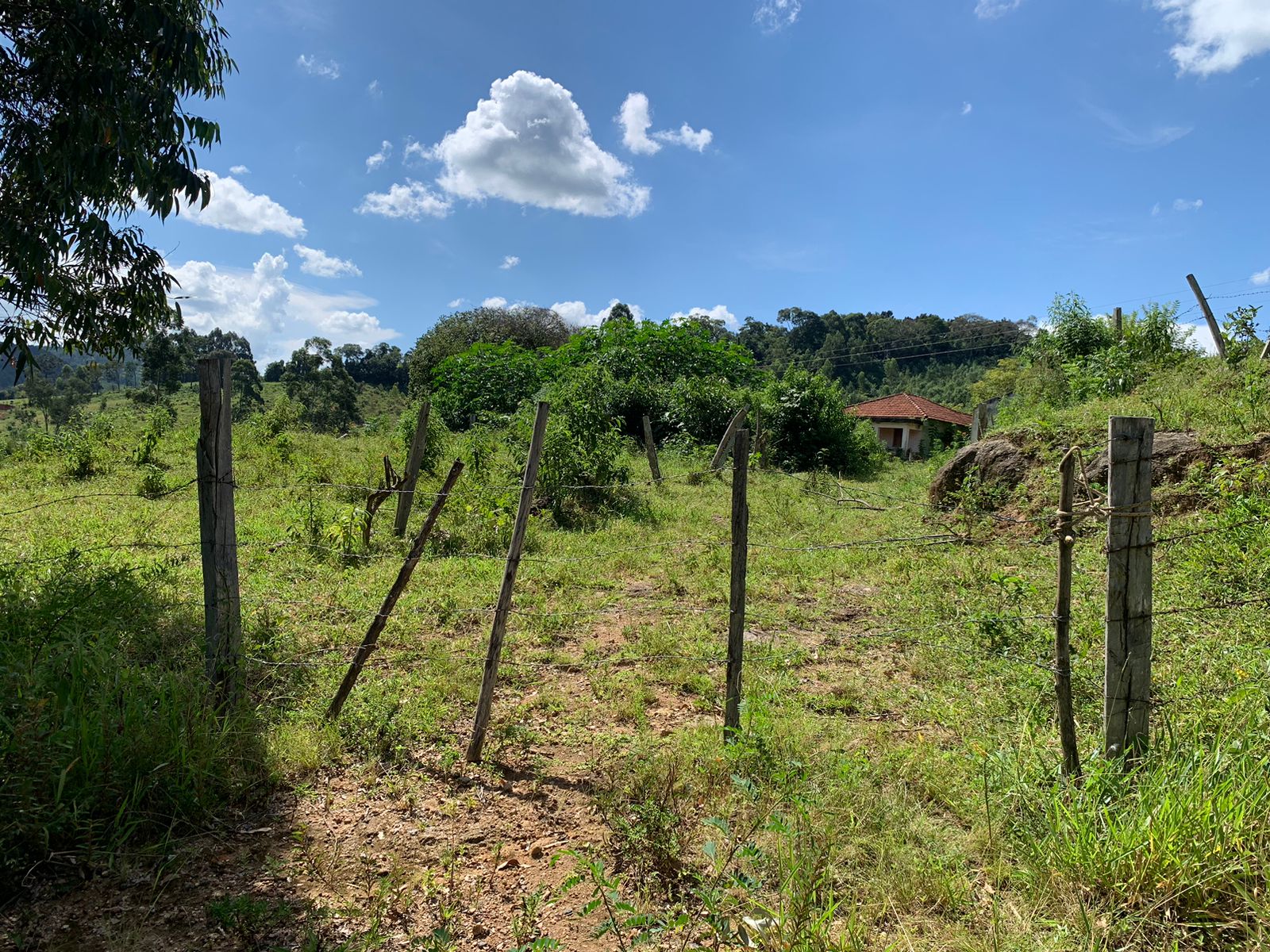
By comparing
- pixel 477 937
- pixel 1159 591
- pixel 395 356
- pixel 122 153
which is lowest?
pixel 477 937

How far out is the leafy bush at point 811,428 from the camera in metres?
19.6

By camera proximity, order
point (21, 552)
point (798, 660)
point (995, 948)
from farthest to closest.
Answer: point (21, 552), point (798, 660), point (995, 948)

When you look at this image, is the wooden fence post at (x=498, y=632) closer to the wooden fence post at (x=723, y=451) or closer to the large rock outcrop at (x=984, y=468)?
the large rock outcrop at (x=984, y=468)

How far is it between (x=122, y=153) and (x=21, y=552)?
4.41m

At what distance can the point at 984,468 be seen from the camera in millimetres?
10328

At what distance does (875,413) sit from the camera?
36000 mm

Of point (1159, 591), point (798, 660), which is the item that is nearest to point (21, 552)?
point (798, 660)

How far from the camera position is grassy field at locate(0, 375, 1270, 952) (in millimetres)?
2424

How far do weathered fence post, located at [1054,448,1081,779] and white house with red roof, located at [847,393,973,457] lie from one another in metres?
29.9

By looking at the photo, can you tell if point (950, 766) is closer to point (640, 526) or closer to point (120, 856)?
point (120, 856)

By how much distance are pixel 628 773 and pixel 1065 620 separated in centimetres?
222

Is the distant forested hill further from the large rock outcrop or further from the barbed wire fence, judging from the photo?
the barbed wire fence

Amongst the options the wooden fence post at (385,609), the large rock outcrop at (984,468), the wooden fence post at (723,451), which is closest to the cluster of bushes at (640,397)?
the wooden fence post at (723,451)

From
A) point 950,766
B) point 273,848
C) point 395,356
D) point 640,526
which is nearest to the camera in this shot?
point 273,848
